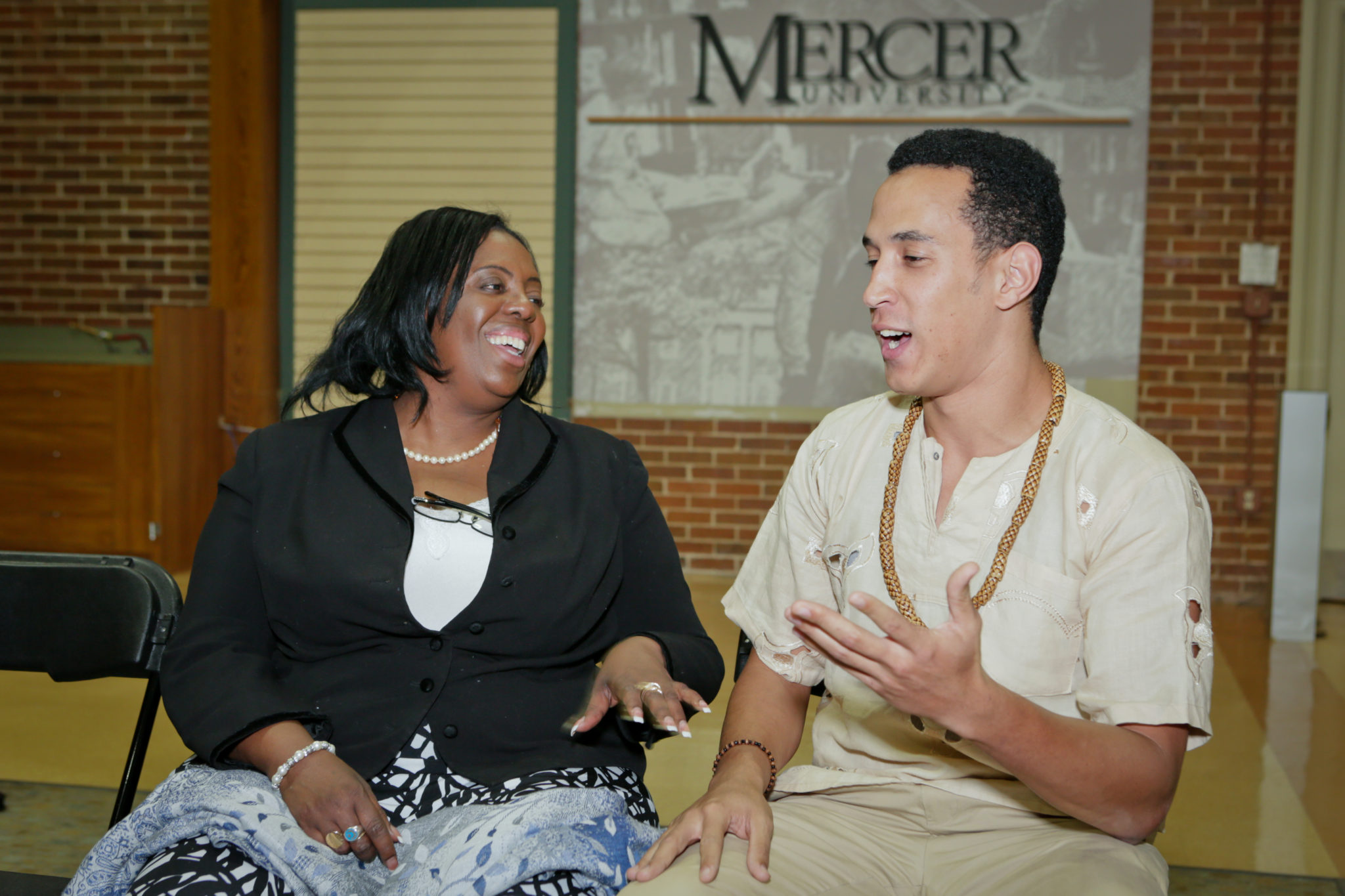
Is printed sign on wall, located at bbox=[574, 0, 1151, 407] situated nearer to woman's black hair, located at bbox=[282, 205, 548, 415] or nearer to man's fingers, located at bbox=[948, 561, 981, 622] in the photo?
woman's black hair, located at bbox=[282, 205, 548, 415]

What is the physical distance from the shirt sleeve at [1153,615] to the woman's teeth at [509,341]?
1.09 m

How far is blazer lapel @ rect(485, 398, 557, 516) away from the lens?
2.05 m

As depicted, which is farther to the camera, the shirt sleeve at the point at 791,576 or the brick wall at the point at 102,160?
the brick wall at the point at 102,160

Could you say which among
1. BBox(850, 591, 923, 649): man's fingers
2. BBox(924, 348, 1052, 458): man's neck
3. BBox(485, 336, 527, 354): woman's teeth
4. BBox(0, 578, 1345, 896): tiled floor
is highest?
BBox(485, 336, 527, 354): woman's teeth

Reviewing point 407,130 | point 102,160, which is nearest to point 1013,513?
point 407,130

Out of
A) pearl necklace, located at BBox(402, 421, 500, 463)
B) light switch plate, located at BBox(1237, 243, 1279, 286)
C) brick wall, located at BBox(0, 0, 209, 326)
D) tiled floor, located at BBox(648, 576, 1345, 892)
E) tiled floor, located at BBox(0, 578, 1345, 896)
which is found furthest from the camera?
brick wall, located at BBox(0, 0, 209, 326)

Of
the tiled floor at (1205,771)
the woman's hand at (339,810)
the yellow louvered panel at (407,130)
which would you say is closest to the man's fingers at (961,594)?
the woman's hand at (339,810)

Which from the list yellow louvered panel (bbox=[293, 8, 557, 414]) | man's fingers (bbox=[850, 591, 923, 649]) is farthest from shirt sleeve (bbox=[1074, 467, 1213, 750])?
yellow louvered panel (bbox=[293, 8, 557, 414])

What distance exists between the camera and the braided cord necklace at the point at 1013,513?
1.62 meters

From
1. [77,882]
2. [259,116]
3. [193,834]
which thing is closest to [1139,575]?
[193,834]

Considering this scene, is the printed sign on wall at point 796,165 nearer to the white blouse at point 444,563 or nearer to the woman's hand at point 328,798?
the white blouse at point 444,563

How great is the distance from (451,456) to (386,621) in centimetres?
36

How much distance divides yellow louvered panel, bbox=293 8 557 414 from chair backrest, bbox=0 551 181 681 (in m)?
4.39

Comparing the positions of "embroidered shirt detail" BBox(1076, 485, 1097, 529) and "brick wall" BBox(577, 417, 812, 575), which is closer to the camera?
"embroidered shirt detail" BBox(1076, 485, 1097, 529)
